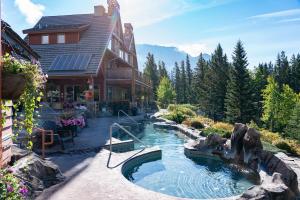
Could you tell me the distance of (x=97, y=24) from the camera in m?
29.0

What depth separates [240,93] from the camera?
34.9 meters

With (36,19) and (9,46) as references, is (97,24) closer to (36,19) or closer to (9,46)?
(36,19)

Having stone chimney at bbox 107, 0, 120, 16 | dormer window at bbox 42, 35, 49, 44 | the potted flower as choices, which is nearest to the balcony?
dormer window at bbox 42, 35, 49, 44

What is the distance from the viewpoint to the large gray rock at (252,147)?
11.2 meters

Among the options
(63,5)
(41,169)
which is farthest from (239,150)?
(63,5)

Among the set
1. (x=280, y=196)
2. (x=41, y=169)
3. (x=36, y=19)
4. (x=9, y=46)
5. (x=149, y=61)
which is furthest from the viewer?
(x=149, y=61)

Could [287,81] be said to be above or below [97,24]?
below

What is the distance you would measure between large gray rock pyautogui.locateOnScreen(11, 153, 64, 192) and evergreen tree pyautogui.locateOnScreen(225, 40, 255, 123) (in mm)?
30196

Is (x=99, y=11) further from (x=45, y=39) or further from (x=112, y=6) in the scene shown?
(x=45, y=39)

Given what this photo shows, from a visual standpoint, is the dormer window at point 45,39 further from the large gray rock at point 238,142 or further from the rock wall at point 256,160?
the large gray rock at point 238,142

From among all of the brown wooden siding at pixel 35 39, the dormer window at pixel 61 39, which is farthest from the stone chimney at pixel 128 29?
the brown wooden siding at pixel 35 39

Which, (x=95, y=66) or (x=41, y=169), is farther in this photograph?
(x=95, y=66)

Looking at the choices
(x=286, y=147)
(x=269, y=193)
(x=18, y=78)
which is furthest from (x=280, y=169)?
(x=18, y=78)

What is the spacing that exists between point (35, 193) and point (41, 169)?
3.42 feet
